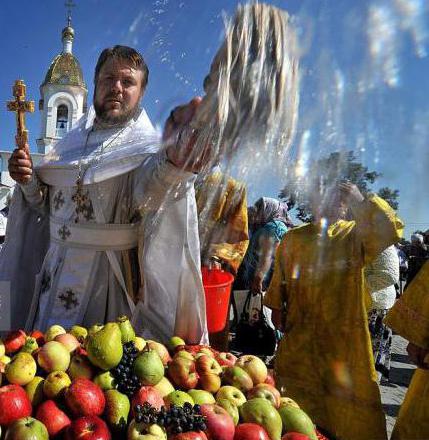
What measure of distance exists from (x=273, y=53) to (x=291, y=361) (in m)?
1.89

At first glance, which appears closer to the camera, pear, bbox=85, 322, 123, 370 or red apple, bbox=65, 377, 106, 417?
red apple, bbox=65, 377, 106, 417

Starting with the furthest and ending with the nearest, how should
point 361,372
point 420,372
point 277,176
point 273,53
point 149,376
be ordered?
1. point 361,372
2. point 420,372
3. point 149,376
4. point 277,176
5. point 273,53

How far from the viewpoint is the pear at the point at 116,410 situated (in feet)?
4.29

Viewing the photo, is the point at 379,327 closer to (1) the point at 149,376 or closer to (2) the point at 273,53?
(1) the point at 149,376

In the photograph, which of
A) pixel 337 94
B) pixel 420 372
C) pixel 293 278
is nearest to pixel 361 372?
pixel 420 372

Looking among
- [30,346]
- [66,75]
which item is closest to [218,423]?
[30,346]

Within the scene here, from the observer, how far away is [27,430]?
45.1 inches

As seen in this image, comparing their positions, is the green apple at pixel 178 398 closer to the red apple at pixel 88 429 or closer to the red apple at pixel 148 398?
the red apple at pixel 148 398

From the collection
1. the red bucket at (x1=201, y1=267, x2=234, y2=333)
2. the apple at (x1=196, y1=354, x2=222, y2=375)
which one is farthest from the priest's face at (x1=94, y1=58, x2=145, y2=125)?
the apple at (x1=196, y1=354, x2=222, y2=375)

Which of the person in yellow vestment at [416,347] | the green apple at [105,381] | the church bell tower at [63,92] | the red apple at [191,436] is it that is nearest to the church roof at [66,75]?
the church bell tower at [63,92]

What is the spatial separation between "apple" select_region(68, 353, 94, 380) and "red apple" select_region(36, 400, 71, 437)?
159 mm

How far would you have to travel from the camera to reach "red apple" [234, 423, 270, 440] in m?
1.27

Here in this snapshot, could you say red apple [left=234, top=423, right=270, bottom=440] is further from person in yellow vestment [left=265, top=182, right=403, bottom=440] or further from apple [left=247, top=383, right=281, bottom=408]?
person in yellow vestment [left=265, top=182, right=403, bottom=440]

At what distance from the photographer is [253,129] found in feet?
3.25
